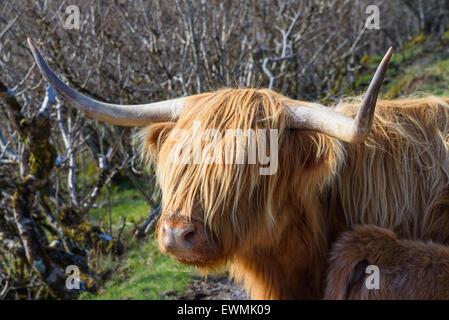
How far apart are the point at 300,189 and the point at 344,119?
20.7 inches

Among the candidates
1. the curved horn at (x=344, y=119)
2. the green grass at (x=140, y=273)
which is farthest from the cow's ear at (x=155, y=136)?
the green grass at (x=140, y=273)

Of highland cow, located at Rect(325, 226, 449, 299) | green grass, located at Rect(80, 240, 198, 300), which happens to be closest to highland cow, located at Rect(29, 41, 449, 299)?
highland cow, located at Rect(325, 226, 449, 299)

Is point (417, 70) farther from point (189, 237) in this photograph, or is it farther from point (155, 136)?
point (189, 237)

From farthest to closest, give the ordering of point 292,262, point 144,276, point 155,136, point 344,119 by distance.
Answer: point 144,276 → point 155,136 → point 292,262 → point 344,119

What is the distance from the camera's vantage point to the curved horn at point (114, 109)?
2.84 metres

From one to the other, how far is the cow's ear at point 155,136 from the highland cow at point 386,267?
1234 mm

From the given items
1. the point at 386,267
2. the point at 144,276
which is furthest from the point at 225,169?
the point at 144,276

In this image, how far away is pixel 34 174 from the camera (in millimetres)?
5723

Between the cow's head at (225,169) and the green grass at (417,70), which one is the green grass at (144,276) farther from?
the green grass at (417,70)

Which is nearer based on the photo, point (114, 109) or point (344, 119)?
point (344, 119)

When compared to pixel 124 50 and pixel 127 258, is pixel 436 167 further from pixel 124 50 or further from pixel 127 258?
pixel 124 50

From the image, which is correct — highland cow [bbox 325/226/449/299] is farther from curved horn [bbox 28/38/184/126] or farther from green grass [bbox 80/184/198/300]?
green grass [bbox 80/184/198/300]

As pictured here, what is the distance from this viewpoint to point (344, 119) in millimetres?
2375

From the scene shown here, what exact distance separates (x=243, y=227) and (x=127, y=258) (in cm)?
459
